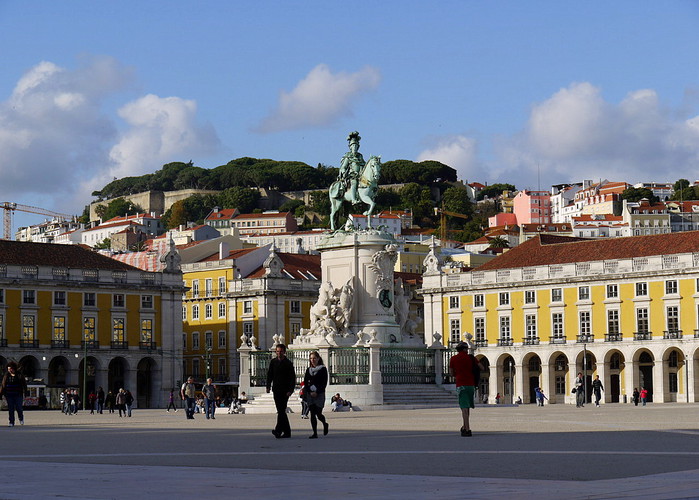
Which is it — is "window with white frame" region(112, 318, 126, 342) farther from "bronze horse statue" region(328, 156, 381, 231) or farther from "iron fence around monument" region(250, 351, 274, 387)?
"bronze horse statue" region(328, 156, 381, 231)

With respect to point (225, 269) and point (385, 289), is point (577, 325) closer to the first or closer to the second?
point (225, 269)

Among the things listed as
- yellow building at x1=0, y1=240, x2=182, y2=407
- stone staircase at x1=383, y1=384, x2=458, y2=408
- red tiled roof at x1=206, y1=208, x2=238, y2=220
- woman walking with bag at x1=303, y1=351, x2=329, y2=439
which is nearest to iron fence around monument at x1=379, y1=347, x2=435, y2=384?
stone staircase at x1=383, y1=384, x2=458, y2=408

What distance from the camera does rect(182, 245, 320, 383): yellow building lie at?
90.6m

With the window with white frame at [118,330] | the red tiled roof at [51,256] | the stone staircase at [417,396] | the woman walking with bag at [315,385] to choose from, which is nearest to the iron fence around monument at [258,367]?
the stone staircase at [417,396]

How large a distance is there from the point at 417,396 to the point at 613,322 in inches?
1662

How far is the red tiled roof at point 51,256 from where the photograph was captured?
8225 centimetres

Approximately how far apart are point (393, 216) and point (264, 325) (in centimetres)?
8878

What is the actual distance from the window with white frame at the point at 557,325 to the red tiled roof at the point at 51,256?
25278 millimetres

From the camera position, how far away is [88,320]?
3273 inches

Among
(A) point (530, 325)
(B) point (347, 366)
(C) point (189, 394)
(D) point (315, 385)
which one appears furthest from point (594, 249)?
(D) point (315, 385)

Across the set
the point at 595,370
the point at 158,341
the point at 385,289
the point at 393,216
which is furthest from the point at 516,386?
the point at 393,216

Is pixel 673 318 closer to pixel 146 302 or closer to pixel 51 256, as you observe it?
pixel 146 302

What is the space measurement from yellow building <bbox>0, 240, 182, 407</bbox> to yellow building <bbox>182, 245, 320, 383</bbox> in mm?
3674

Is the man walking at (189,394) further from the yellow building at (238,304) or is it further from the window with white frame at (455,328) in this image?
the window with white frame at (455,328)
